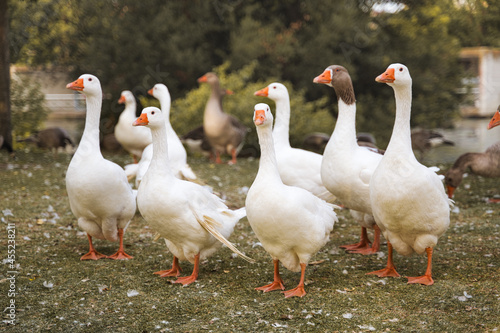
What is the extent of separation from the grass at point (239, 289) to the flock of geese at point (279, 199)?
0.70 ft

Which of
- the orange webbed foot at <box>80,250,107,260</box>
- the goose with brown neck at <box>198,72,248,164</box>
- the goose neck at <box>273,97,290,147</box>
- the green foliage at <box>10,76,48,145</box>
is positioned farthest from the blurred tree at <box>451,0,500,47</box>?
the green foliage at <box>10,76,48,145</box>

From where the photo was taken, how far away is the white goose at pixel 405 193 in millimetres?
4344

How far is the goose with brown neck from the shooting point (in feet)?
36.4

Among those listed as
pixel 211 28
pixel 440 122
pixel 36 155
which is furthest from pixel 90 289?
pixel 440 122

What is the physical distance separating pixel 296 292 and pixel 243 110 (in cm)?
903

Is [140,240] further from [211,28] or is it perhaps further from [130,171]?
[211,28]

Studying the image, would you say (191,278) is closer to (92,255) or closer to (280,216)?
(280,216)

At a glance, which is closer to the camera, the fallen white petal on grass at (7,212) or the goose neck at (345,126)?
the goose neck at (345,126)

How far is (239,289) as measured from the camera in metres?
4.48

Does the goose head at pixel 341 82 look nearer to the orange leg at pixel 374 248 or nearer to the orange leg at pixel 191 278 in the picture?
the orange leg at pixel 374 248

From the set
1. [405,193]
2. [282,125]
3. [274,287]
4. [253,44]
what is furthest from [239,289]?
[253,44]

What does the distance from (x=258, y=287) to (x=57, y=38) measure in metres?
12.6

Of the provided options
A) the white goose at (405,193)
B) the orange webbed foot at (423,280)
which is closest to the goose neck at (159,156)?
the white goose at (405,193)

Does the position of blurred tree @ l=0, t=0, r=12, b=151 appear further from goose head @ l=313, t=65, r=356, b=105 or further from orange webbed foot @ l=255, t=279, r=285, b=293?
orange webbed foot @ l=255, t=279, r=285, b=293
